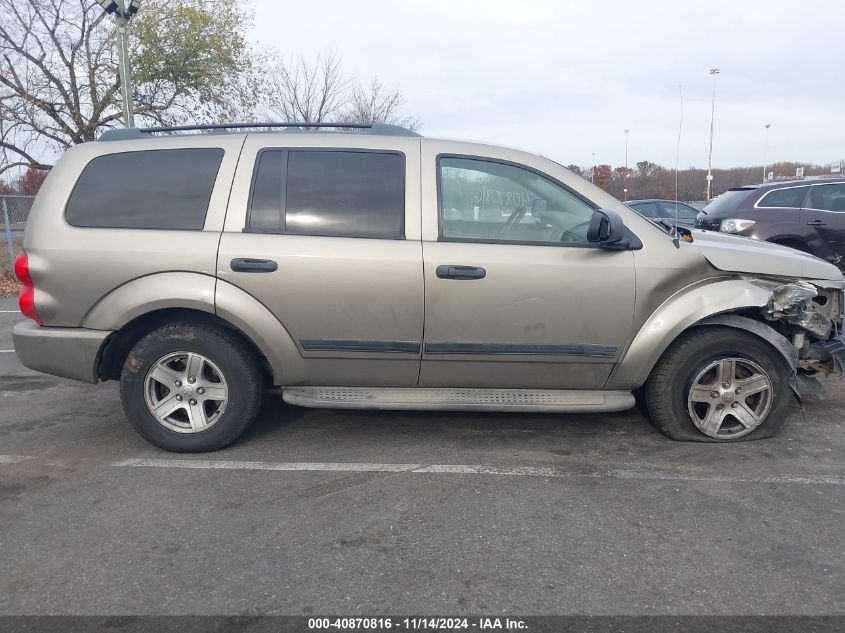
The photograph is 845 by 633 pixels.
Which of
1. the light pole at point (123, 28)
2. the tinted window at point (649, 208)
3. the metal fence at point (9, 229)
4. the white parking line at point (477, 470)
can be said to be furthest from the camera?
the tinted window at point (649, 208)

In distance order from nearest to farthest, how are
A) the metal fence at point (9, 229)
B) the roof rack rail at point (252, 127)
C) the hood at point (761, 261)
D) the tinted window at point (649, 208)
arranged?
the hood at point (761, 261) → the roof rack rail at point (252, 127) → the metal fence at point (9, 229) → the tinted window at point (649, 208)

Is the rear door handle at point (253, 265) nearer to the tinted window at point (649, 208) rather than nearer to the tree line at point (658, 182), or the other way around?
the tree line at point (658, 182)

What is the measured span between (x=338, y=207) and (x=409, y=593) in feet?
7.33

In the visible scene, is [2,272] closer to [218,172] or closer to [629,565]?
[218,172]

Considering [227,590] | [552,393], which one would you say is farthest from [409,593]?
[552,393]

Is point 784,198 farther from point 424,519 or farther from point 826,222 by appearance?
point 424,519

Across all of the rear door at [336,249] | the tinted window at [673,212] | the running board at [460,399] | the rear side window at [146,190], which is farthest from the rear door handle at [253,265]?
the tinted window at [673,212]

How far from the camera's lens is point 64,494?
11.1 ft

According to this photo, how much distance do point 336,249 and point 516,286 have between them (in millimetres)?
1077

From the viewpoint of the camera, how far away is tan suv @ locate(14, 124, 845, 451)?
12.3 feet

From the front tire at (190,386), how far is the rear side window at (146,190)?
67cm

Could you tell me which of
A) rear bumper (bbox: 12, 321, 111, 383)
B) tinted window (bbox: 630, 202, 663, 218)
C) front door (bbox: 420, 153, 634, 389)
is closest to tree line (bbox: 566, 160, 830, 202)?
front door (bbox: 420, 153, 634, 389)

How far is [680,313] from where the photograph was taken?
12.6 ft

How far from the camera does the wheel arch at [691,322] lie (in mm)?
3830
